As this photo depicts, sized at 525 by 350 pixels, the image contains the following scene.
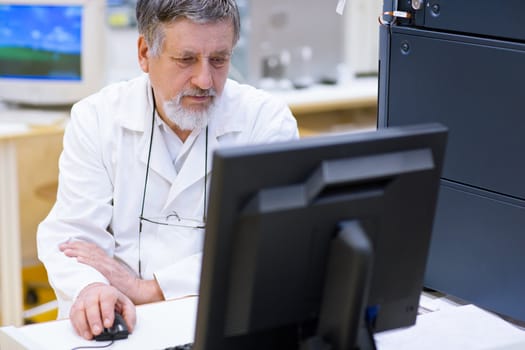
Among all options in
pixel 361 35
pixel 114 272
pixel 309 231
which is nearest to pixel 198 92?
pixel 114 272

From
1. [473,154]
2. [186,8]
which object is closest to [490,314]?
[473,154]

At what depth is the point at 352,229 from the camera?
1104 millimetres

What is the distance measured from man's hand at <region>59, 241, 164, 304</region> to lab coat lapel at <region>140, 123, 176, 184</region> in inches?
8.4

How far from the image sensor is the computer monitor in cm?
351

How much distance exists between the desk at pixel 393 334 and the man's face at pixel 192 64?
490 millimetres

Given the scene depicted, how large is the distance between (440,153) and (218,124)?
A: 888 millimetres

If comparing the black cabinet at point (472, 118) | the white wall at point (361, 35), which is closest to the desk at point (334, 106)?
the white wall at point (361, 35)

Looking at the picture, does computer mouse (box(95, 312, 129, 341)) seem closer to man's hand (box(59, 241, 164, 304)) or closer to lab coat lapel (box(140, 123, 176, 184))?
man's hand (box(59, 241, 164, 304))

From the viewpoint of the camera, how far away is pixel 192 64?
6.03 ft

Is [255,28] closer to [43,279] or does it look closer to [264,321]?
[43,279]

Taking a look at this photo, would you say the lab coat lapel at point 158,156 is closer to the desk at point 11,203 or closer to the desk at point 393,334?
the desk at point 393,334

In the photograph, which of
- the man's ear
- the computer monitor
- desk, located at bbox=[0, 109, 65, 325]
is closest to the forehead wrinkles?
the man's ear

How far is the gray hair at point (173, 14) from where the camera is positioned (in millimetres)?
1800

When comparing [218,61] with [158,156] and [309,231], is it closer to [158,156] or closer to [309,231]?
[158,156]
